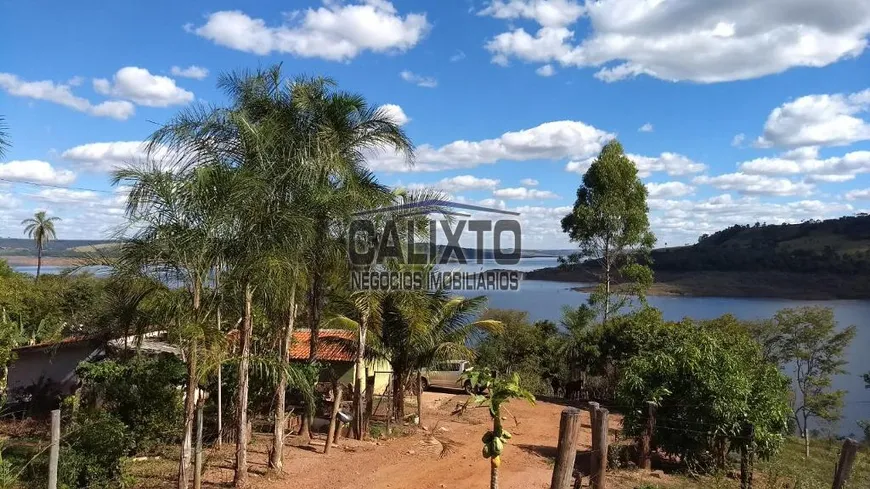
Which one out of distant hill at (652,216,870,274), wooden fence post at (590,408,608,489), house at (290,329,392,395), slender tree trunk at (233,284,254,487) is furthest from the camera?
distant hill at (652,216,870,274)

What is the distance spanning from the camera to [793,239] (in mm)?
70875

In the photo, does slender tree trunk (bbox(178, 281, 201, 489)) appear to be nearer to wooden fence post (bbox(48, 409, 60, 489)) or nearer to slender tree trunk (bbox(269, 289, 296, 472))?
wooden fence post (bbox(48, 409, 60, 489))

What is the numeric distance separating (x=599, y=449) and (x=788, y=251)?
224ft

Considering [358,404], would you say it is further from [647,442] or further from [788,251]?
[788,251]

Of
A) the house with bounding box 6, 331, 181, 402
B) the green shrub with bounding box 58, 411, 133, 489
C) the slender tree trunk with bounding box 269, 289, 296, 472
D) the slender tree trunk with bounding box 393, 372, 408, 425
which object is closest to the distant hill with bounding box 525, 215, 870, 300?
the slender tree trunk with bounding box 393, 372, 408, 425

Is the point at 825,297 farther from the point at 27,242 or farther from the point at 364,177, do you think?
the point at 27,242

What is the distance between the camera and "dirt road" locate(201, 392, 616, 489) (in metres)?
8.95

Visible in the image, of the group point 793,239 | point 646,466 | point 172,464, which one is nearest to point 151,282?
point 172,464

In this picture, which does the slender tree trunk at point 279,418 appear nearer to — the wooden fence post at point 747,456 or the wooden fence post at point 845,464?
the wooden fence post at point 747,456

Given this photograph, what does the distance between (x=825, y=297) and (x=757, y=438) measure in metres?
55.4

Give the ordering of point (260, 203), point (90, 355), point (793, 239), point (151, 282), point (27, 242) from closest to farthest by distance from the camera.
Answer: point (151, 282)
point (260, 203)
point (90, 355)
point (27, 242)
point (793, 239)

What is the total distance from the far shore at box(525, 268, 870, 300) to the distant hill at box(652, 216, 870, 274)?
3.72ft

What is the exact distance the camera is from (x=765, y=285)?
59312 mm

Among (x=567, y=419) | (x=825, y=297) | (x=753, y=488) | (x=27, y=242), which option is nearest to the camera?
(x=567, y=419)
